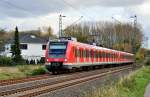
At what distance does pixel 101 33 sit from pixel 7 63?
2194 inches

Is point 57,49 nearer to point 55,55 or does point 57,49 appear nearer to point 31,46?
point 55,55

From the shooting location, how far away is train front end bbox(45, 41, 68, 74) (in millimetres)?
38875

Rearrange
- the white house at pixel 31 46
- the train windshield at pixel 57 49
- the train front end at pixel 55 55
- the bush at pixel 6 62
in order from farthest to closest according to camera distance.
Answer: the white house at pixel 31 46
the bush at pixel 6 62
the train windshield at pixel 57 49
the train front end at pixel 55 55

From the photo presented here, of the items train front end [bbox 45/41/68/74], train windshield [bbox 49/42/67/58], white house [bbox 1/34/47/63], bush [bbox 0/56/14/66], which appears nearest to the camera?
train front end [bbox 45/41/68/74]

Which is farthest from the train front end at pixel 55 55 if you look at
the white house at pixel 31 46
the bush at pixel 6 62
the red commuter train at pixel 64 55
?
the white house at pixel 31 46

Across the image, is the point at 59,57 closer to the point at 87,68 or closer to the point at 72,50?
the point at 72,50

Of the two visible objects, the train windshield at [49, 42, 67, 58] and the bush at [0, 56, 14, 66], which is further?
the bush at [0, 56, 14, 66]

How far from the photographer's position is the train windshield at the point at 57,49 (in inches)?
1548

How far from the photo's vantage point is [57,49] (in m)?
39.7

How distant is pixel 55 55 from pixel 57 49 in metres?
0.64

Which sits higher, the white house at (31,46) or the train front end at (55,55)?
the white house at (31,46)

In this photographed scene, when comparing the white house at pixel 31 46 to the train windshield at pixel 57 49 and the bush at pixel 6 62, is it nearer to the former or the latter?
the bush at pixel 6 62

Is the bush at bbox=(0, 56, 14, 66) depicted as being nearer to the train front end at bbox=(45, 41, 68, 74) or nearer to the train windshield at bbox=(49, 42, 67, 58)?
the train front end at bbox=(45, 41, 68, 74)

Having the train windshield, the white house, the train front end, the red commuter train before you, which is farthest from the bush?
the white house
